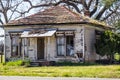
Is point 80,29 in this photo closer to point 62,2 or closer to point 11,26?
point 11,26

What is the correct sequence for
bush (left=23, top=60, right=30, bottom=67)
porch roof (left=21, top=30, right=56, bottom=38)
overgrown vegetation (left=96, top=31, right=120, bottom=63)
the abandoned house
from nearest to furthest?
bush (left=23, top=60, right=30, bottom=67) → porch roof (left=21, top=30, right=56, bottom=38) → the abandoned house → overgrown vegetation (left=96, top=31, right=120, bottom=63)

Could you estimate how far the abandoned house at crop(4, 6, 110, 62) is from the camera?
34469 mm

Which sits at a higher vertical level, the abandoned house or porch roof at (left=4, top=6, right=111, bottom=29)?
porch roof at (left=4, top=6, right=111, bottom=29)

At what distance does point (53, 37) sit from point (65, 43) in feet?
3.93

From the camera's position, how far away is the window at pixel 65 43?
34531mm


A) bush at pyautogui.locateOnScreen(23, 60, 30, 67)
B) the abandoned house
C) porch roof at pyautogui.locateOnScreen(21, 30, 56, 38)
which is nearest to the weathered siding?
the abandoned house

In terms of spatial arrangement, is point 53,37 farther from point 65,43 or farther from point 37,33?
point 37,33

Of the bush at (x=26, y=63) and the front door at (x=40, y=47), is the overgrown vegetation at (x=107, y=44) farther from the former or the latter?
the bush at (x=26, y=63)

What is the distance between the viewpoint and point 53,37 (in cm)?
3506

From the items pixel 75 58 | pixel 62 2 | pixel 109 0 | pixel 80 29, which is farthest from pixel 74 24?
pixel 62 2

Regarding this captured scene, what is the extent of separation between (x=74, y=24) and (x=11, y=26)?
5.86m

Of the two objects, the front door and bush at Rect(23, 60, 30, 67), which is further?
the front door

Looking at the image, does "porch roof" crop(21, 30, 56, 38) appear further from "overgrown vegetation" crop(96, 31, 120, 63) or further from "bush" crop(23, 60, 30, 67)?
"overgrown vegetation" crop(96, 31, 120, 63)

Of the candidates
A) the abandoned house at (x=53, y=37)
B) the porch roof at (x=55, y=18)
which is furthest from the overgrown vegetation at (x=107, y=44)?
the porch roof at (x=55, y=18)
